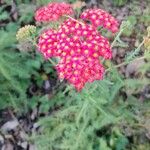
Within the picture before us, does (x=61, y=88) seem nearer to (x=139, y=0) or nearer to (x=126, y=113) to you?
(x=126, y=113)

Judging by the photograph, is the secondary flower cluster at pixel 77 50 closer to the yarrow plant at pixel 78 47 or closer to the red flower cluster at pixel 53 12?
the yarrow plant at pixel 78 47

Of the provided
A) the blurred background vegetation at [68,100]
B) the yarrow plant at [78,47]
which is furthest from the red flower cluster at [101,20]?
the blurred background vegetation at [68,100]

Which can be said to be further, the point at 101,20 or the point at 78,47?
the point at 101,20

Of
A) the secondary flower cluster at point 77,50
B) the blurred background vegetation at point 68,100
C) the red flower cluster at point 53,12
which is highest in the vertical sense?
the red flower cluster at point 53,12

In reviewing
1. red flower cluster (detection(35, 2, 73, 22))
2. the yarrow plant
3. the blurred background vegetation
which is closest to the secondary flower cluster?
the yarrow plant

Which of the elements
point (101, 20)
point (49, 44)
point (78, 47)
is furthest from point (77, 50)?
point (101, 20)

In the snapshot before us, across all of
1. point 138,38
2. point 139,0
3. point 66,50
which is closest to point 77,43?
point 66,50

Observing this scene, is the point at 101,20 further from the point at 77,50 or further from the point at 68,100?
the point at 68,100
